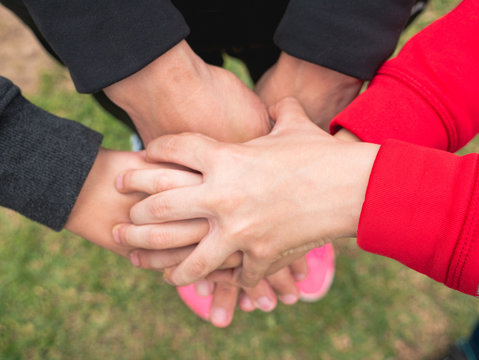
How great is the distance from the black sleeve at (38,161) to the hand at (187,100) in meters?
0.14

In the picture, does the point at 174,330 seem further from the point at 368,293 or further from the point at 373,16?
the point at 373,16

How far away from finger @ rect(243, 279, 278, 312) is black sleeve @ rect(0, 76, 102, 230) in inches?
21.0

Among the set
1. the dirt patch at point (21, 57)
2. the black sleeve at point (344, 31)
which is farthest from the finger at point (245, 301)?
the dirt patch at point (21, 57)

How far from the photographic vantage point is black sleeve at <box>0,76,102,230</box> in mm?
731

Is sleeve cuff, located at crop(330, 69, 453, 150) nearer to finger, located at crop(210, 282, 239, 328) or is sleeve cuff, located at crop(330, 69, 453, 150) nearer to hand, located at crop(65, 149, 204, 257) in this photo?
hand, located at crop(65, 149, 204, 257)

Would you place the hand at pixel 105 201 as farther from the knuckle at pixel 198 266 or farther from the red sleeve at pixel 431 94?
the red sleeve at pixel 431 94

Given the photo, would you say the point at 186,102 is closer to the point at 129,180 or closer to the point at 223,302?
the point at 129,180

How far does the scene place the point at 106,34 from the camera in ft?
2.23

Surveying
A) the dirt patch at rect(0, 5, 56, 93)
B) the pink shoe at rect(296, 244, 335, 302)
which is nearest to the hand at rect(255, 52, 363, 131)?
the pink shoe at rect(296, 244, 335, 302)

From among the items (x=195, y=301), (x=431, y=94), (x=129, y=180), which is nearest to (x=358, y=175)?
(x=431, y=94)

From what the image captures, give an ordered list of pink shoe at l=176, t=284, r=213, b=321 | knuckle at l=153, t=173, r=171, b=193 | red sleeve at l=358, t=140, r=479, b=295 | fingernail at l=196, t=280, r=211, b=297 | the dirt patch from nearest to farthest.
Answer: red sleeve at l=358, t=140, r=479, b=295
knuckle at l=153, t=173, r=171, b=193
fingernail at l=196, t=280, r=211, b=297
pink shoe at l=176, t=284, r=213, b=321
the dirt patch

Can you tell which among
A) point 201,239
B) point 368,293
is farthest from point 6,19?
point 368,293

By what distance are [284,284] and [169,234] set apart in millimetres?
428

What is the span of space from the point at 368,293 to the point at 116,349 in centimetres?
90
